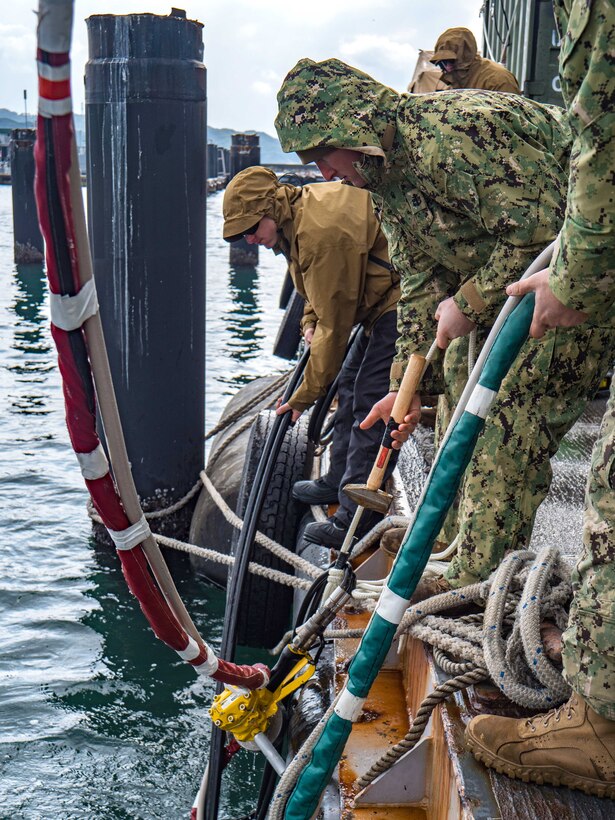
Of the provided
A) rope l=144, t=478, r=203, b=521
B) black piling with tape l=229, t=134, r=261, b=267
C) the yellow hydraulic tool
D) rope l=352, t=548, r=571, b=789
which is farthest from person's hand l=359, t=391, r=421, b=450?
black piling with tape l=229, t=134, r=261, b=267

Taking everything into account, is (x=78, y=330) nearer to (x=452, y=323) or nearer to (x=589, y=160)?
(x=589, y=160)

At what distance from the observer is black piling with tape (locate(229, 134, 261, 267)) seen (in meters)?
24.9

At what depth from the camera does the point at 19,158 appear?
22.4 meters

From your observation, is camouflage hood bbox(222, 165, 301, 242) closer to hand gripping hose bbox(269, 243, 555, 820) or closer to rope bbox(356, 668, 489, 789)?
hand gripping hose bbox(269, 243, 555, 820)

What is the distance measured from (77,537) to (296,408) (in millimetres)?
3616

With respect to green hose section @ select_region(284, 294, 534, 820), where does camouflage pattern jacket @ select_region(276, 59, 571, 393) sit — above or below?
above

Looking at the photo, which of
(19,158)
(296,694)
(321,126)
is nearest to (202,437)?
(296,694)

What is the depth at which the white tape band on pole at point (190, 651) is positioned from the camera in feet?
7.70

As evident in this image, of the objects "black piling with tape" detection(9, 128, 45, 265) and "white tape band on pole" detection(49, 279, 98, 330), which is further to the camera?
"black piling with tape" detection(9, 128, 45, 265)

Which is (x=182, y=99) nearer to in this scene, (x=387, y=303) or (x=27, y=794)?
(x=387, y=303)

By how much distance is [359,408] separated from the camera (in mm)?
4402

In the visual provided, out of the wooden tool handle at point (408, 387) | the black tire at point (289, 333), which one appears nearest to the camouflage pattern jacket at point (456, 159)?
the wooden tool handle at point (408, 387)

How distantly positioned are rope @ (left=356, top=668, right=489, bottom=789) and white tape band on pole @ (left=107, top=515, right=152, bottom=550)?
0.87 m

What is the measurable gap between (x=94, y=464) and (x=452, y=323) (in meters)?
1.31
